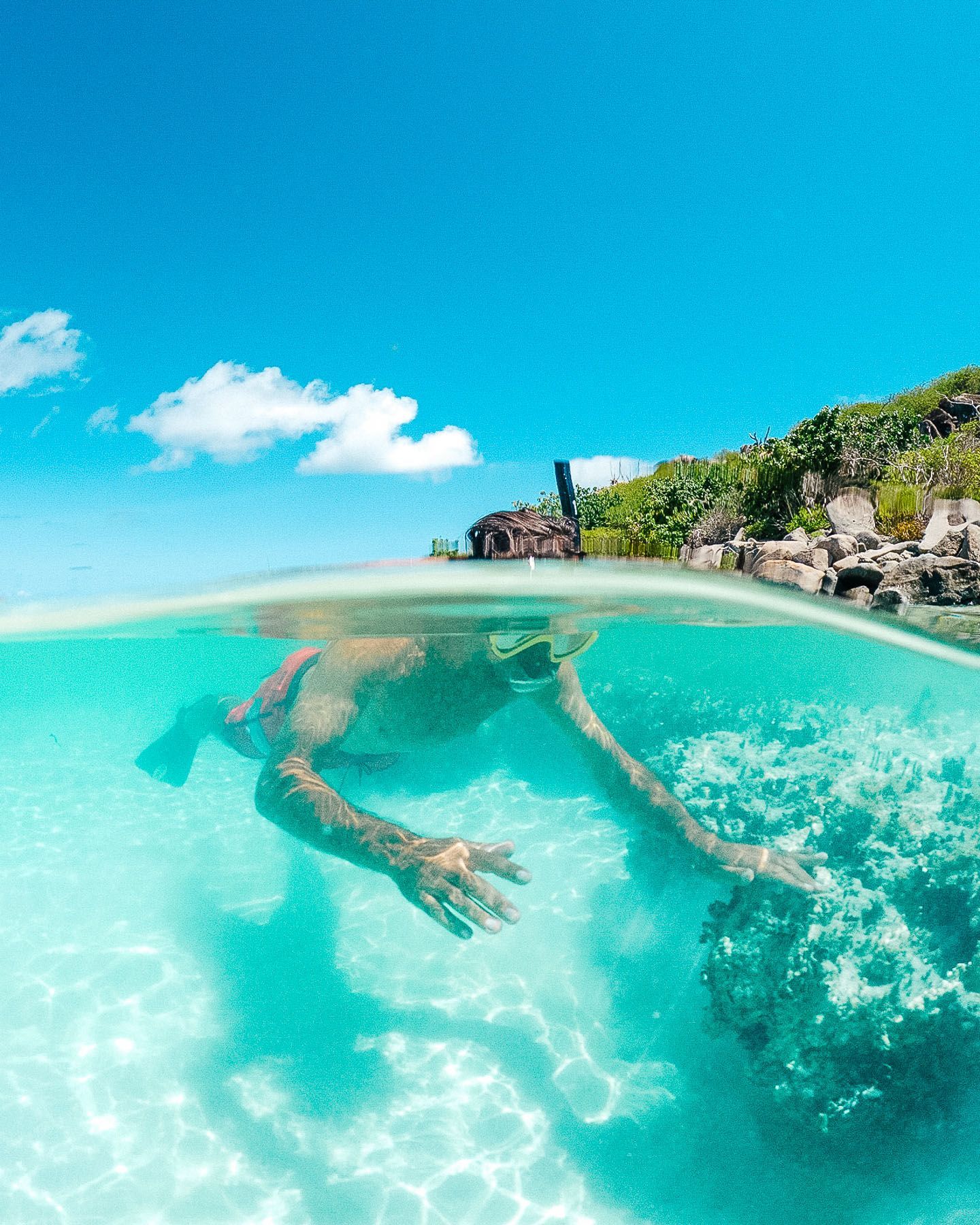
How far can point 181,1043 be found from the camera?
572cm

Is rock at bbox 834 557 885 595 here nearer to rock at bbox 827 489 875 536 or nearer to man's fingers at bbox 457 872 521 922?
rock at bbox 827 489 875 536

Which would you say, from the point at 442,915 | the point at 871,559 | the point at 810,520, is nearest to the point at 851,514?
the point at 810,520

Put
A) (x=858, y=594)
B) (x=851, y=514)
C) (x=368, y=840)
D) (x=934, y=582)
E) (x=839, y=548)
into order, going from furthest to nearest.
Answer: (x=851, y=514) → (x=839, y=548) → (x=858, y=594) → (x=934, y=582) → (x=368, y=840)

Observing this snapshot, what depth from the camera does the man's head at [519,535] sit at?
623cm

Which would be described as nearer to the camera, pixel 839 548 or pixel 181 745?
pixel 181 745

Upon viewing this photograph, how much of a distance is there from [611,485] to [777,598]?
28.6 meters

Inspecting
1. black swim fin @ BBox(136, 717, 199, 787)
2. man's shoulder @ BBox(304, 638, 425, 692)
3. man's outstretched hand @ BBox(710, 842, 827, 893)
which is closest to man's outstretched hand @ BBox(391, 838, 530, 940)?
man's shoulder @ BBox(304, 638, 425, 692)

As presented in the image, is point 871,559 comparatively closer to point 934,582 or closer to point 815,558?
point 815,558

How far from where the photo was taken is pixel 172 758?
9.16 meters

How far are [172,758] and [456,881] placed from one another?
20.8 ft

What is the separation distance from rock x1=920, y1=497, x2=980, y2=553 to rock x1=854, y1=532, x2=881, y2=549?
996mm

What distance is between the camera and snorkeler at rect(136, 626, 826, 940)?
4570mm

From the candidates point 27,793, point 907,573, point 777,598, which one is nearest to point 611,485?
point 907,573

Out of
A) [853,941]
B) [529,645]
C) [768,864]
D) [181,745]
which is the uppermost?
[529,645]
